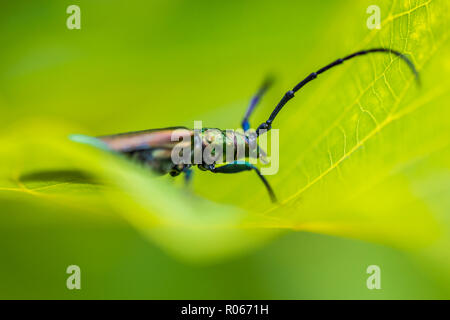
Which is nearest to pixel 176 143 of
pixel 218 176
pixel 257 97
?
pixel 218 176

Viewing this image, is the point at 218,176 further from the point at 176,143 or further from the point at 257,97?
the point at 257,97

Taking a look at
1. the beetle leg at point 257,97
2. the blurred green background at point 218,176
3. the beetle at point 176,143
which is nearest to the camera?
the blurred green background at point 218,176

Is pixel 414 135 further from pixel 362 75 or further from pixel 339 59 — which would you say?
pixel 339 59

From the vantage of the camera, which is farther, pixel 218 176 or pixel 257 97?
pixel 257 97

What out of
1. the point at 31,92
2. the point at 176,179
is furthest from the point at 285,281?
the point at 31,92

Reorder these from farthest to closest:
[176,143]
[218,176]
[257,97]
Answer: [257,97], [218,176], [176,143]

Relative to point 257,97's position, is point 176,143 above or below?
below
